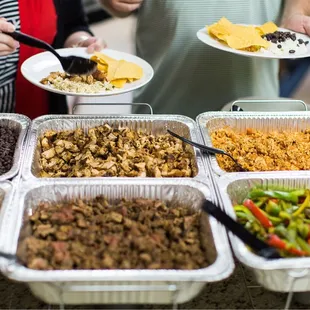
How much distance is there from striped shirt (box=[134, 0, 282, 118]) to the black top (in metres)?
0.36

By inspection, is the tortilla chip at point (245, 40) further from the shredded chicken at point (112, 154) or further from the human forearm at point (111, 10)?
the human forearm at point (111, 10)

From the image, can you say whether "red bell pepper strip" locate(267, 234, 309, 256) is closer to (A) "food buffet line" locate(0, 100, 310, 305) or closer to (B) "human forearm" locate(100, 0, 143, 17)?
(A) "food buffet line" locate(0, 100, 310, 305)

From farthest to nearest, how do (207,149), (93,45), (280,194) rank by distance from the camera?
(93,45) → (207,149) → (280,194)

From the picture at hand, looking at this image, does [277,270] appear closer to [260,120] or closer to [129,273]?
[129,273]

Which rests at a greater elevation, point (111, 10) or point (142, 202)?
point (111, 10)

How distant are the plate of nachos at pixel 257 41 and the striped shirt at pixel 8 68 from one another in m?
0.95

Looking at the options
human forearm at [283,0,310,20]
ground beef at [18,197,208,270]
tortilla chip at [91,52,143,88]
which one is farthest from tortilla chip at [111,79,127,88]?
human forearm at [283,0,310,20]

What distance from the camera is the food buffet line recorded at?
1.22 m

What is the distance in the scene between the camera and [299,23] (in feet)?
8.09

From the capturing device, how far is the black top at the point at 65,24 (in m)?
2.73

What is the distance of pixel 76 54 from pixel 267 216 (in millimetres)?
1204

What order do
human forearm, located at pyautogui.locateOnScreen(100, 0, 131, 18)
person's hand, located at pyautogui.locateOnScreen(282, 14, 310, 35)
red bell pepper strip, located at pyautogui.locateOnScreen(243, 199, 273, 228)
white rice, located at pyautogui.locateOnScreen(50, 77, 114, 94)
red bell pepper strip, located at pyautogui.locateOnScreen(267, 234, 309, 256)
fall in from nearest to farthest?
1. red bell pepper strip, located at pyautogui.locateOnScreen(267, 234, 309, 256)
2. red bell pepper strip, located at pyautogui.locateOnScreen(243, 199, 273, 228)
3. white rice, located at pyautogui.locateOnScreen(50, 77, 114, 94)
4. person's hand, located at pyautogui.locateOnScreen(282, 14, 310, 35)
5. human forearm, located at pyautogui.locateOnScreen(100, 0, 131, 18)

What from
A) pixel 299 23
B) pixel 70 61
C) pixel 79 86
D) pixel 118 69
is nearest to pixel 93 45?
pixel 70 61

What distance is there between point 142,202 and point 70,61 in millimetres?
862
